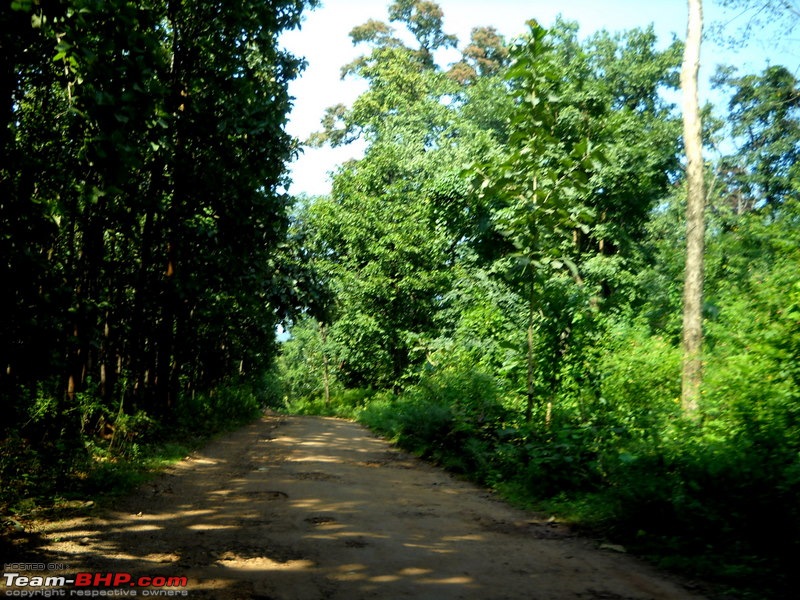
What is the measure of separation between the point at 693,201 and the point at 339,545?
871 centimetres

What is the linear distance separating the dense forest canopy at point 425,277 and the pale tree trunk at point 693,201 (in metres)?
0.48

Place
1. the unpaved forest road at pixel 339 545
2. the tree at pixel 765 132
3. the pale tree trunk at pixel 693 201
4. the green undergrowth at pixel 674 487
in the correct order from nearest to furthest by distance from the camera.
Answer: the unpaved forest road at pixel 339 545 → the green undergrowth at pixel 674 487 → the pale tree trunk at pixel 693 201 → the tree at pixel 765 132

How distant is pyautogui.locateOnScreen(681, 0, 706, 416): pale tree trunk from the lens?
1150cm

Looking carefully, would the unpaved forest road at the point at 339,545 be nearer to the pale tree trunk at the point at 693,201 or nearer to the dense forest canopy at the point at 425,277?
the dense forest canopy at the point at 425,277

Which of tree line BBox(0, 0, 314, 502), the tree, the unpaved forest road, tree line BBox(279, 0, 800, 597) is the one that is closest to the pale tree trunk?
tree line BBox(279, 0, 800, 597)

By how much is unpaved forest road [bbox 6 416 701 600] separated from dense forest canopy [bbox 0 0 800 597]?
939 millimetres

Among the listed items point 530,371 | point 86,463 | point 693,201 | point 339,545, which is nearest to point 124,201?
point 86,463

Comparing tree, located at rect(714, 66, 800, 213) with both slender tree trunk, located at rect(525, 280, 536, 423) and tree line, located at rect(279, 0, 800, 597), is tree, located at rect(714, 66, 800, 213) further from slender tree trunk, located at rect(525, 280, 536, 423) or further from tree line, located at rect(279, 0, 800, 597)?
slender tree trunk, located at rect(525, 280, 536, 423)

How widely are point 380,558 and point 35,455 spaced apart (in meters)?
5.05

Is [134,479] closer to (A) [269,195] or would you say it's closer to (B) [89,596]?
(B) [89,596]

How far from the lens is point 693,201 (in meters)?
12.0

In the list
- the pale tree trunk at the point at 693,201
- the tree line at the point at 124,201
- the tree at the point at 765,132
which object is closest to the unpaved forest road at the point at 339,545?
the tree line at the point at 124,201

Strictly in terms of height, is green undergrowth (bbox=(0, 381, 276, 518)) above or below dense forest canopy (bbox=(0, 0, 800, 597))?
below

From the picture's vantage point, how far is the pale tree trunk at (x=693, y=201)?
37.7ft
